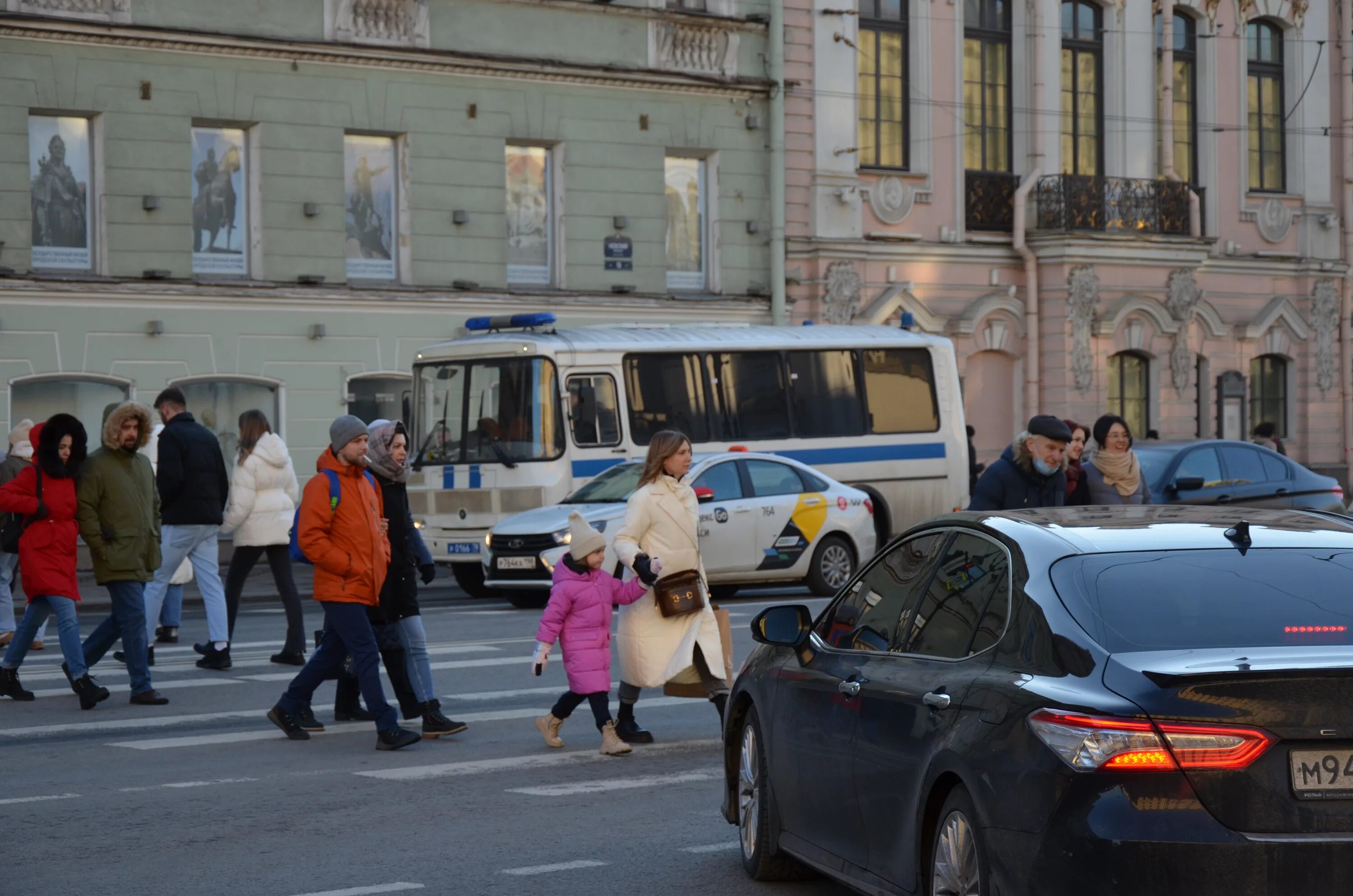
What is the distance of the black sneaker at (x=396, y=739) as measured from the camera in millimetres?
11086

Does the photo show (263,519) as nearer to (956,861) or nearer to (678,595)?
(678,595)

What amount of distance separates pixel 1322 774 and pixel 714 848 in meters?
3.69

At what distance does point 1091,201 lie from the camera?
112 feet

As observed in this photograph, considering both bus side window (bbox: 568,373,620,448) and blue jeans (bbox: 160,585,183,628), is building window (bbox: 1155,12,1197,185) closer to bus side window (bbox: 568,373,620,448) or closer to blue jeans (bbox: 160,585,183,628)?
bus side window (bbox: 568,373,620,448)

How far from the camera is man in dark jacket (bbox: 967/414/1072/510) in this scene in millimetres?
10891

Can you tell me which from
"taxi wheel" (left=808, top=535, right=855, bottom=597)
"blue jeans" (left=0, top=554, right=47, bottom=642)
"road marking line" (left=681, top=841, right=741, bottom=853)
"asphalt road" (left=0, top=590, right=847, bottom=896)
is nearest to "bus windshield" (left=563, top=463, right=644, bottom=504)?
"taxi wheel" (left=808, top=535, right=855, bottom=597)

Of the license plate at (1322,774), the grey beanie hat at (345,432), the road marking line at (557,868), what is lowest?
the road marking line at (557,868)

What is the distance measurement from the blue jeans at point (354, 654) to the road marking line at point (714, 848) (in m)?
3.21

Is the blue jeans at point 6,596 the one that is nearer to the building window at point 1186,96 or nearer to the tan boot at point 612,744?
the tan boot at point 612,744

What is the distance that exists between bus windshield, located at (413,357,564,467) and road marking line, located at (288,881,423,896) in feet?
48.5

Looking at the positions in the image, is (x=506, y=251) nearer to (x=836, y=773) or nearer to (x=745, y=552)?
(x=745, y=552)

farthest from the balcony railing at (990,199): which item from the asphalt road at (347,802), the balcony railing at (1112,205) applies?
the asphalt road at (347,802)

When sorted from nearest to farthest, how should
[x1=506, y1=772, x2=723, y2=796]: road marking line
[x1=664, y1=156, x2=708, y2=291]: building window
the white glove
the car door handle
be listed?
the car door handle
[x1=506, y1=772, x2=723, y2=796]: road marking line
the white glove
[x1=664, y1=156, x2=708, y2=291]: building window

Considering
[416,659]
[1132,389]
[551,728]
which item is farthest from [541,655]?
[1132,389]
